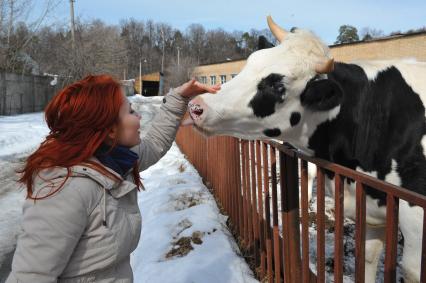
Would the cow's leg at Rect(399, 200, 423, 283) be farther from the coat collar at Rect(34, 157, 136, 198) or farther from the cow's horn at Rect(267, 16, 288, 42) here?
the coat collar at Rect(34, 157, 136, 198)

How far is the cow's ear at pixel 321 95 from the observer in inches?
93.4

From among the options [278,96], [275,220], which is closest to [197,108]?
[278,96]

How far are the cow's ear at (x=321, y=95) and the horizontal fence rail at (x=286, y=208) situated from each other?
1.08ft

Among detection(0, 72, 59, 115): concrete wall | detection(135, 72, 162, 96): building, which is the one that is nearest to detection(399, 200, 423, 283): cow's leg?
detection(0, 72, 59, 115): concrete wall

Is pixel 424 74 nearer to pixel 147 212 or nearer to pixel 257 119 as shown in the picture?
pixel 257 119

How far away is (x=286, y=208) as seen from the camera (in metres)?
2.85

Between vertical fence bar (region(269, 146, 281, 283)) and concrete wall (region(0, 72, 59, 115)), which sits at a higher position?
concrete wall (region(0, 72, 59, 115))

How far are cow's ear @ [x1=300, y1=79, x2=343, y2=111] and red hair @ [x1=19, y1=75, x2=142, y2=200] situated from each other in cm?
119

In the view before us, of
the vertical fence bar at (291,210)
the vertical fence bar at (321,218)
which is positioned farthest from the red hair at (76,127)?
the vertical fence bar at (291,210)

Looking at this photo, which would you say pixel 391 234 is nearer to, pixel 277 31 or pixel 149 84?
pixel 277 31

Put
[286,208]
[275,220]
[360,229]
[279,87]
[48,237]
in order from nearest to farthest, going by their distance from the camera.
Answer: [48,237] → [360,229] → [279,87] → [286,208] → [275,220]

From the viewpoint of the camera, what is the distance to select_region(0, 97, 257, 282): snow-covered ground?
357 cm

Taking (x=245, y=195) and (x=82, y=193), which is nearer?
(x=82, y=193)

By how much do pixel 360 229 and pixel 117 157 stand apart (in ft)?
3.87
